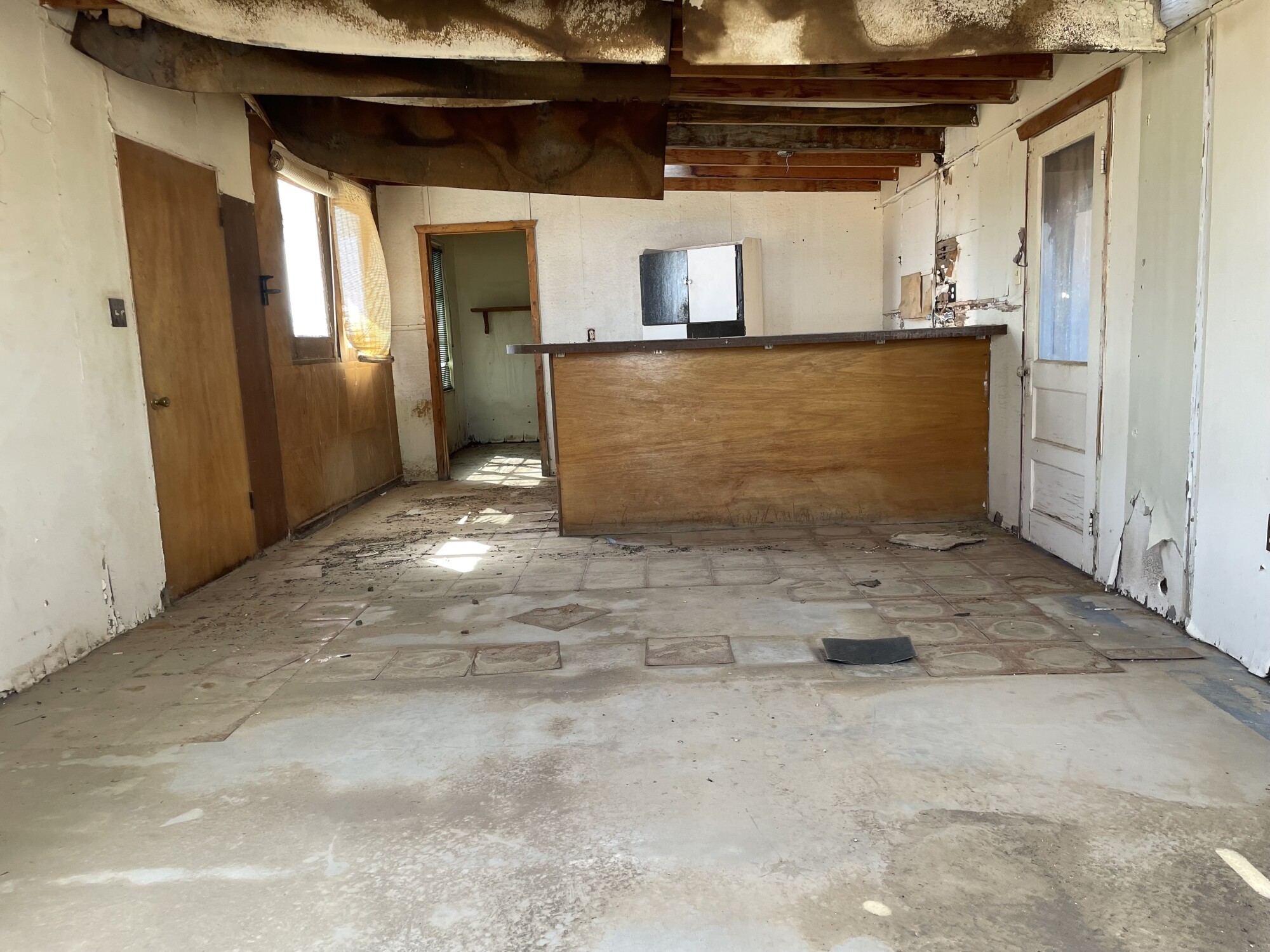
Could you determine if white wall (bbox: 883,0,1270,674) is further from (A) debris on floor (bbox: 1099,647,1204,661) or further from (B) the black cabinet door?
(B) the black cabinet door

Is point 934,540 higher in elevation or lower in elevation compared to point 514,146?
lower

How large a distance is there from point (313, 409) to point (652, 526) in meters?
2.46

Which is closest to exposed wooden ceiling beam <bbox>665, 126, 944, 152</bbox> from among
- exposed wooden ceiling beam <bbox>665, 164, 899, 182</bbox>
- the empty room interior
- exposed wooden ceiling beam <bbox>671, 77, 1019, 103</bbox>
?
the empty room interior

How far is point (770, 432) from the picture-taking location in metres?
4.86

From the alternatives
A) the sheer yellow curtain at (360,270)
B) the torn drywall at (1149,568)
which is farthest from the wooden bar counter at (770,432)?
the sheer yellow curtain at (360,270)

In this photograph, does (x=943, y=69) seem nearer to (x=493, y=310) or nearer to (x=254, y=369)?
(x=254, y=369)

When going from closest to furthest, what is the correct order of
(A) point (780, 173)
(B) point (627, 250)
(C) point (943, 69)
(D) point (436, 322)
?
(C) point (943, 69)
(A) point (780, 173)
(B) point (627, 250)
(D) point (436, 322)

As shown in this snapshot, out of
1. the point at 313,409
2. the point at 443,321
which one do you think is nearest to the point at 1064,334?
the point at 313,409

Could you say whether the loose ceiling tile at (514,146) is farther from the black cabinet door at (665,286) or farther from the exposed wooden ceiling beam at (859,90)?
the black cabinet door at (665,286)

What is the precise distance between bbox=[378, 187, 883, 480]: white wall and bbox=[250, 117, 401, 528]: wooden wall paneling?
79cm

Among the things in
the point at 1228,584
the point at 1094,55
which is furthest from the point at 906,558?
the point at 1094,55

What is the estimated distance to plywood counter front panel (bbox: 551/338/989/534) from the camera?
188 inches

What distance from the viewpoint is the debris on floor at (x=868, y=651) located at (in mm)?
2842

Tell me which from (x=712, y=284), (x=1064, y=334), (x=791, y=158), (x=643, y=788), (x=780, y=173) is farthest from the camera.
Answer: (x=712, y=284)
